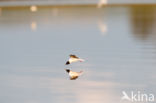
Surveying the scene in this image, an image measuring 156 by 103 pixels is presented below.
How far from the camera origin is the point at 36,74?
37.3 feet

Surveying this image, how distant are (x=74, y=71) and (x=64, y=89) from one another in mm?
2003

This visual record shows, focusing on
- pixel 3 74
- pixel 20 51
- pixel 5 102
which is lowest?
pixel 5 102

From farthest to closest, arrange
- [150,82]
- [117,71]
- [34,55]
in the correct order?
[34,55], [117,71], [150,82]

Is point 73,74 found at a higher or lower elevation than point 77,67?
lower

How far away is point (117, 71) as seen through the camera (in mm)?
11344

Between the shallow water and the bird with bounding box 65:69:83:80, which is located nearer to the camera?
the shallow water

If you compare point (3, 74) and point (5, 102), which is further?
point (3, 74)

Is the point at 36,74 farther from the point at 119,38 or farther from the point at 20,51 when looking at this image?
the point at 119,38

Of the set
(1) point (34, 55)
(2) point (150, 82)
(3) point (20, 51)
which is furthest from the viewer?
(3) point (20, 51)

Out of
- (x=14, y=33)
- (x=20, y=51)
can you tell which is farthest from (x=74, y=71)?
(x=14, y=33)

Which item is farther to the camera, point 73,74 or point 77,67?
point 77,67

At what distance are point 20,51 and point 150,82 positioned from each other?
19.5 ft

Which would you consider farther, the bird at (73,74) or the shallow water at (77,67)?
the bird at (73,74)

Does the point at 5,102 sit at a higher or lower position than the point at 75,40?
lower
